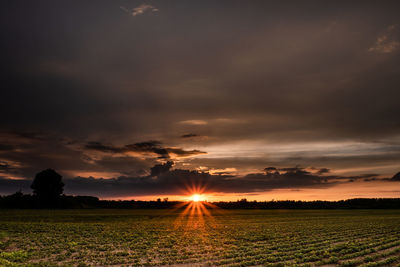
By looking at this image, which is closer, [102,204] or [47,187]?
[47,187]

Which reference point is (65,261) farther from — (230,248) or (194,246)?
(230,248)

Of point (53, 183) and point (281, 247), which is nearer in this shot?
point (281, 247)

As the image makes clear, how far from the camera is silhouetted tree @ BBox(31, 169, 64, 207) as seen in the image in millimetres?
131125

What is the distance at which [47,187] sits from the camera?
5231 inches

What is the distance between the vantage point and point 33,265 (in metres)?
19.8

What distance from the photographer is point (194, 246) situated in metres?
28.0

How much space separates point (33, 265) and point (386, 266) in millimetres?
21894

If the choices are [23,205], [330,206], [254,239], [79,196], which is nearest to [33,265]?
[254,239]

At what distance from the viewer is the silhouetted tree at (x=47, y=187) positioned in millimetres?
131125

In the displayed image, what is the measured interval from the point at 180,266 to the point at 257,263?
16.4 feet

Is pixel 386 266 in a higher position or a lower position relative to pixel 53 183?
lower

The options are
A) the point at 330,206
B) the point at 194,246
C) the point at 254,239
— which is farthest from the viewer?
the point at 330,206

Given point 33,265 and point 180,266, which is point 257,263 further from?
point 33,265

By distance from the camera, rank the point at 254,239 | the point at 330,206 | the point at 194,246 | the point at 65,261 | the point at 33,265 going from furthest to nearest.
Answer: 1. the point at 330,206
2. the point at 254,239
3. the point at 194,246
4. the point at 65,261
5. the point at 33,265
